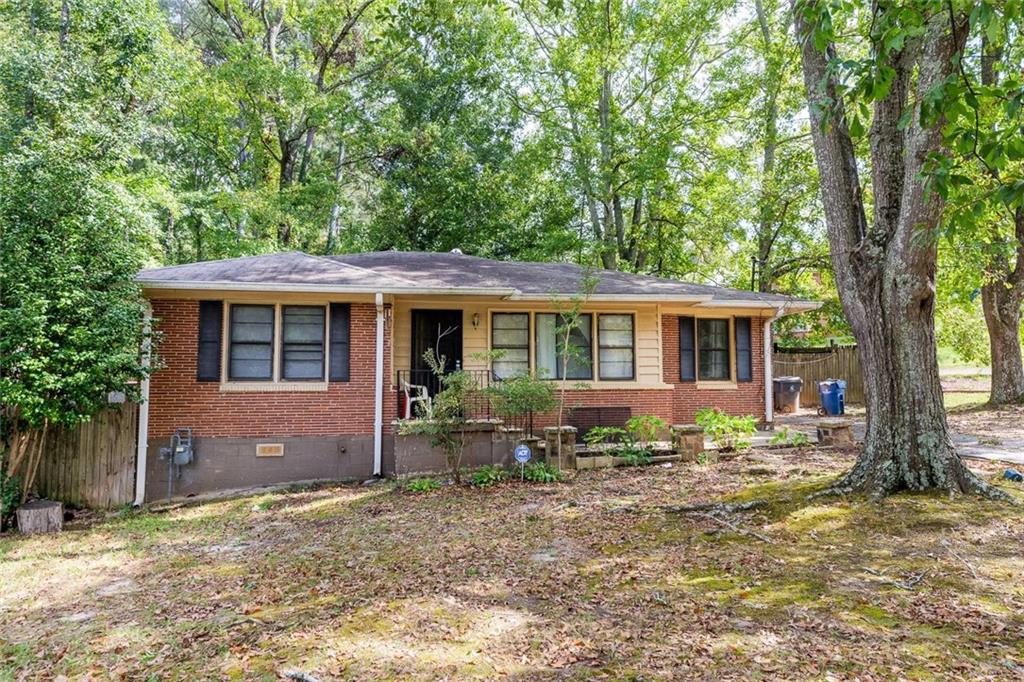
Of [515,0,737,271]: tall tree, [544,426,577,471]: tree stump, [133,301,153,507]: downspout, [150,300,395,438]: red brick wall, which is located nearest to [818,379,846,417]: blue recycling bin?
[515,0,737,271]: tall tree

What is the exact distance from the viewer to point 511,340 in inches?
435

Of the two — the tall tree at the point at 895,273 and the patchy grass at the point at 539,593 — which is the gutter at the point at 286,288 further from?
the tall tree at the point at 895,273

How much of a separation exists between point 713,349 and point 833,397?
5.24m

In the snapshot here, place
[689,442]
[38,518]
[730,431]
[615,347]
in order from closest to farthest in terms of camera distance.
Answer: [38,518]
[689,442]
[730,431]
[615,347]

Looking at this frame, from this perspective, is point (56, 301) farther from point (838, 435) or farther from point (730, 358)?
point (838, 435)

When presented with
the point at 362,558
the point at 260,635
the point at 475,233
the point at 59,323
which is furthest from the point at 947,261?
the point at 59,323

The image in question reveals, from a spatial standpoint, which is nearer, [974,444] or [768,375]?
[974,444]

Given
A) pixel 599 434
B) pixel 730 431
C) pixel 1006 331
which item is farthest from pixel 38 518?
pixel 1006 331

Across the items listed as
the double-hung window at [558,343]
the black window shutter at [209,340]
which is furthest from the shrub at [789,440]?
the black window shutter at [209,340]

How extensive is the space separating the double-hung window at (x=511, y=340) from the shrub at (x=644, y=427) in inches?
85.3

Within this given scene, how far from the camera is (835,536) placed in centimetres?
541

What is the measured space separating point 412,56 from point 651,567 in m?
18.8

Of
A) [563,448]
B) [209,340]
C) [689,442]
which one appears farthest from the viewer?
[689,442]

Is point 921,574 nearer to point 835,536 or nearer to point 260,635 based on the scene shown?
point 835,536
